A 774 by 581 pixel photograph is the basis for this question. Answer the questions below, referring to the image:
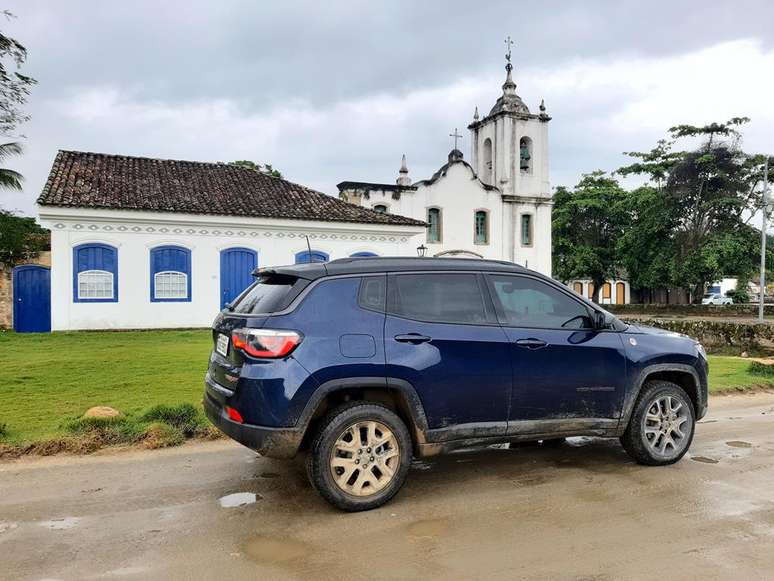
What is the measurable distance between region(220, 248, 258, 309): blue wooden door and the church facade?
9650 mm

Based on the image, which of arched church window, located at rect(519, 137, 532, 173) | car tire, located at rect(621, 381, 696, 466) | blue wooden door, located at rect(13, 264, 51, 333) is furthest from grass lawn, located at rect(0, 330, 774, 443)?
arched church window, located at rect(519, 137, 532, 173)

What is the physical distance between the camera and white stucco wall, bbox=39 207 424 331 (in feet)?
62.8

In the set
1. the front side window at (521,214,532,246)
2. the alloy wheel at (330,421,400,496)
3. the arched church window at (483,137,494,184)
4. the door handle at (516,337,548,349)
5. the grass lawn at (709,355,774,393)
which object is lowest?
the grass lawn at (709,355,774,393)

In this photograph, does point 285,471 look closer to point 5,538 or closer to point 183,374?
point 5,538

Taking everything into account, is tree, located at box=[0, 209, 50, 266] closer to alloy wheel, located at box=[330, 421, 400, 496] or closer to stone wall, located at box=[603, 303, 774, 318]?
alloy wheel, located at box=[330, 421, 400, 496]

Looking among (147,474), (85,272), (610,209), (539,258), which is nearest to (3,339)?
(85,272)

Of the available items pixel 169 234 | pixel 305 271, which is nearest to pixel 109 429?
pixel 305 271

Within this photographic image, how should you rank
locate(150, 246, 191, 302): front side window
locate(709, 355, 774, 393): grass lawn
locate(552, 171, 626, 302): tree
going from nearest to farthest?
locate(709, 355, 774, 393): grass lawn < locate(150, 246, 191, 302): front side window < locate(552, 171, 626, 302): tree

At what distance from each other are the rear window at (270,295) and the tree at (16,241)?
1944 cm

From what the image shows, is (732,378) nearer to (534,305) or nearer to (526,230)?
(534,305)

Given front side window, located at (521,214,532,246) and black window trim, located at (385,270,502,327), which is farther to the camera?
front side window, located at (521,214,532,246)

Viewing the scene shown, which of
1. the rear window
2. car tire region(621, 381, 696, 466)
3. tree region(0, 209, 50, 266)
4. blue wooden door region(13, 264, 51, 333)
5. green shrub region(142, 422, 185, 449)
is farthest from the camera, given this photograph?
blue wooden door region(13, 264, 51, 333)

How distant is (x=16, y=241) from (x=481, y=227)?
21645 mm

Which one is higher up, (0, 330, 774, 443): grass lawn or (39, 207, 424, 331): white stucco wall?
(39, 207, 424, 331): white stucco wall
